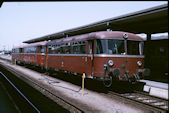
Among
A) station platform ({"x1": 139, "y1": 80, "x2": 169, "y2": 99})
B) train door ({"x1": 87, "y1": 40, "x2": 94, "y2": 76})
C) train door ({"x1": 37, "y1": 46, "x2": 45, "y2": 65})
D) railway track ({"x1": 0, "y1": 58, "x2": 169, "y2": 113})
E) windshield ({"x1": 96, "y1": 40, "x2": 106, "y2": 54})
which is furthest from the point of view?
train door ({"x1": 37, "y1": 46, "x2": 45, "y2": 65})

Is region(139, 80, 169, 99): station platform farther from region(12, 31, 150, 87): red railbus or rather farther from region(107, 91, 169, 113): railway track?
region(12, 31, 150, 87): red railbus

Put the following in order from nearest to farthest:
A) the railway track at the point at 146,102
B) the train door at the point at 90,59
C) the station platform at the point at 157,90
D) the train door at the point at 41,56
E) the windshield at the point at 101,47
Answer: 1. the railway track at the point at 146,102
2. the station platform at the point at 157,90
3. the windshield at the point at 101,47
4. the train door at the point at 90,59
5. the train door at the point at 41,56

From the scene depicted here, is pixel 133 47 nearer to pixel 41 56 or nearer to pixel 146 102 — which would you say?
pixel 146 102

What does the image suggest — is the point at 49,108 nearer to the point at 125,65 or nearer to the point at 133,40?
the point at 125,65

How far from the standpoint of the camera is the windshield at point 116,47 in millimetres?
9906

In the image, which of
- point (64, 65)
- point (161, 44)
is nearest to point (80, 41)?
point (64, 65)

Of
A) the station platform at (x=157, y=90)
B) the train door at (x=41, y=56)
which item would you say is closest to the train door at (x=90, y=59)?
the station platform at (x=157, y=90)

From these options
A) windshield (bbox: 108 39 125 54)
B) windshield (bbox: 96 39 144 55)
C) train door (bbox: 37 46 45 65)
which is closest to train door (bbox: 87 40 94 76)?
windshield (bbox: 96 39 144 55)

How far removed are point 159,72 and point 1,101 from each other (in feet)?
50.6

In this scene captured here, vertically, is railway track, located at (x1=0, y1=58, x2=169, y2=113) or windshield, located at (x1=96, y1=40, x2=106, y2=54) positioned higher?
windshield, located at (x1=96, y1=40, x2=106, y2=54)

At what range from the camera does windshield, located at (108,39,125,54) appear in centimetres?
991

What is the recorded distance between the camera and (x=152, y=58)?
60.7 feet

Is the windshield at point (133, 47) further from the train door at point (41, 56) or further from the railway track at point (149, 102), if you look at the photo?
the train door at point (41, 56)

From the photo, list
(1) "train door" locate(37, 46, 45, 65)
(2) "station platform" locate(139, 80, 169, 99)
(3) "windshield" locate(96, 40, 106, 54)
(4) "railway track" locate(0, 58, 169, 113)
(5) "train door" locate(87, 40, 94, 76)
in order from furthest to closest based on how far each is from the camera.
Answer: (1) "train door" locate(37, 46, 45, 65) → (5) "train door" locate(87, 40, 94, 76) → (3) "windshield" locate(96, 40, 106, 54) → (2) "station platform" locate(139, 80, 169, 99) → (4) "railway track" locate(0, 58, 169, 113)
